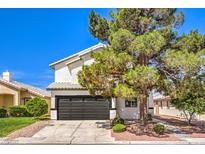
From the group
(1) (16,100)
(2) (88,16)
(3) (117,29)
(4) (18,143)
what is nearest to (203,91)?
(3) (117,29)

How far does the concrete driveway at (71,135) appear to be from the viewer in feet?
45.6

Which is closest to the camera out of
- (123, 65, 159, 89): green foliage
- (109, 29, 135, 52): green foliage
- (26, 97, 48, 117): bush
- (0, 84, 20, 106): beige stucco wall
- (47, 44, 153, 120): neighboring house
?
(123, 65, 159, 89): green foliage

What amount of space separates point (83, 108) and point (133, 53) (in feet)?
25.9

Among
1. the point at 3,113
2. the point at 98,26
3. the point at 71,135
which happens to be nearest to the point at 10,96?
the point at 3,113

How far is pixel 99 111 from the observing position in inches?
869

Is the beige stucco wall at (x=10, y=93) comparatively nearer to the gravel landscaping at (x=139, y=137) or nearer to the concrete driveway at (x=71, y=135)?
the concrete driveway at (x=71, y=135)

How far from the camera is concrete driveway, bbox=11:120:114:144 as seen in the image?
1390 centimetres

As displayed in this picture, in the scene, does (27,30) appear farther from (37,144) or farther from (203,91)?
(203,91)

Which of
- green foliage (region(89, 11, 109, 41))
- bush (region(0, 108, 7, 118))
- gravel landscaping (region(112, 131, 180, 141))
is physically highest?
green foliage (region(89, 11, 109, 41))

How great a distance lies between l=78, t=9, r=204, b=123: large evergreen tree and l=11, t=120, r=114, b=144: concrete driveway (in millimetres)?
1915

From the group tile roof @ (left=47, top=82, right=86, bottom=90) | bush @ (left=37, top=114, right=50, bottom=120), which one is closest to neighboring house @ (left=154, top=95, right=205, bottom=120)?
tile roof @ (left=47, top=82, right=86, bottom=90)

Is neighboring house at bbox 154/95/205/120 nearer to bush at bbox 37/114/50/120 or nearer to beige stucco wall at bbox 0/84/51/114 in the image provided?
bush at bbox 37/114/50/120
